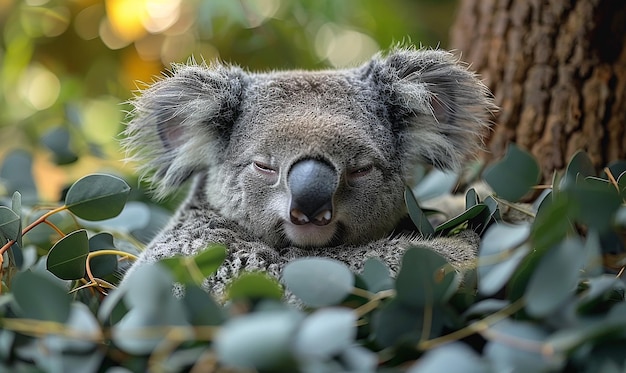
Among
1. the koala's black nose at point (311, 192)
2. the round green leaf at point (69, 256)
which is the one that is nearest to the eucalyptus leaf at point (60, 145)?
the round green leaf at point (69, 256)

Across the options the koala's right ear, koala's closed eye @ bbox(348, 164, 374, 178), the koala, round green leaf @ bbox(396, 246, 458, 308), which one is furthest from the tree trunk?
round green leaf @ bbox(396, 246, 458, 308)

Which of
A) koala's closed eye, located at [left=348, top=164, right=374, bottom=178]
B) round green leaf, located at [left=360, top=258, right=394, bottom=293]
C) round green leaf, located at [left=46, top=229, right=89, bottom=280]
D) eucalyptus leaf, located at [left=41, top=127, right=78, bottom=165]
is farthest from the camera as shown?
eucalyptus leaf, located at [left=41, top=127, right=78, bottom=165]

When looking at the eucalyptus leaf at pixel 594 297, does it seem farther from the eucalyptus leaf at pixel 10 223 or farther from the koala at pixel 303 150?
the eucalyptus leaf at pixel 10 223

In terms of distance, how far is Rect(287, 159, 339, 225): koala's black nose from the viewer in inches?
79.0

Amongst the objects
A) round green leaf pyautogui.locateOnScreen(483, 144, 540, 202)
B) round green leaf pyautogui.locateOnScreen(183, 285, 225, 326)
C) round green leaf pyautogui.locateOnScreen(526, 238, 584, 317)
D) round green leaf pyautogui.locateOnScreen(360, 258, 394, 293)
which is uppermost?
round green leaf pyautogui.locateOnScreen(483, 144, 540, 202)

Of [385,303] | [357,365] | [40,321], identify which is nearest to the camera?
[357,365]

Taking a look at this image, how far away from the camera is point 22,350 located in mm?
1308

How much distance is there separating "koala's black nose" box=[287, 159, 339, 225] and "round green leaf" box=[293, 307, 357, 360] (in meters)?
0.93

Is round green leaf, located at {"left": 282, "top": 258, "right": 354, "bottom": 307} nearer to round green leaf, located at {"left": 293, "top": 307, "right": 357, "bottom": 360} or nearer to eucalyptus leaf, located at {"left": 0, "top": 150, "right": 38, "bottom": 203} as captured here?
round green leaf, located at {"left": 293, "top": 307, "right": 357, "bottom": 360}

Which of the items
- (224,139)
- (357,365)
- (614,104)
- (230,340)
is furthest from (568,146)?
(230,340)

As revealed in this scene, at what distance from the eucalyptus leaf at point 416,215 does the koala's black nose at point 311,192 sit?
0.22 m

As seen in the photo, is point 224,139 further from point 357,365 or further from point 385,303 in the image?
point 357,365

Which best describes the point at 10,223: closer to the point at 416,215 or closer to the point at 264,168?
the point at 264,168

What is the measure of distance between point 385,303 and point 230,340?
→ 18.0 inches
